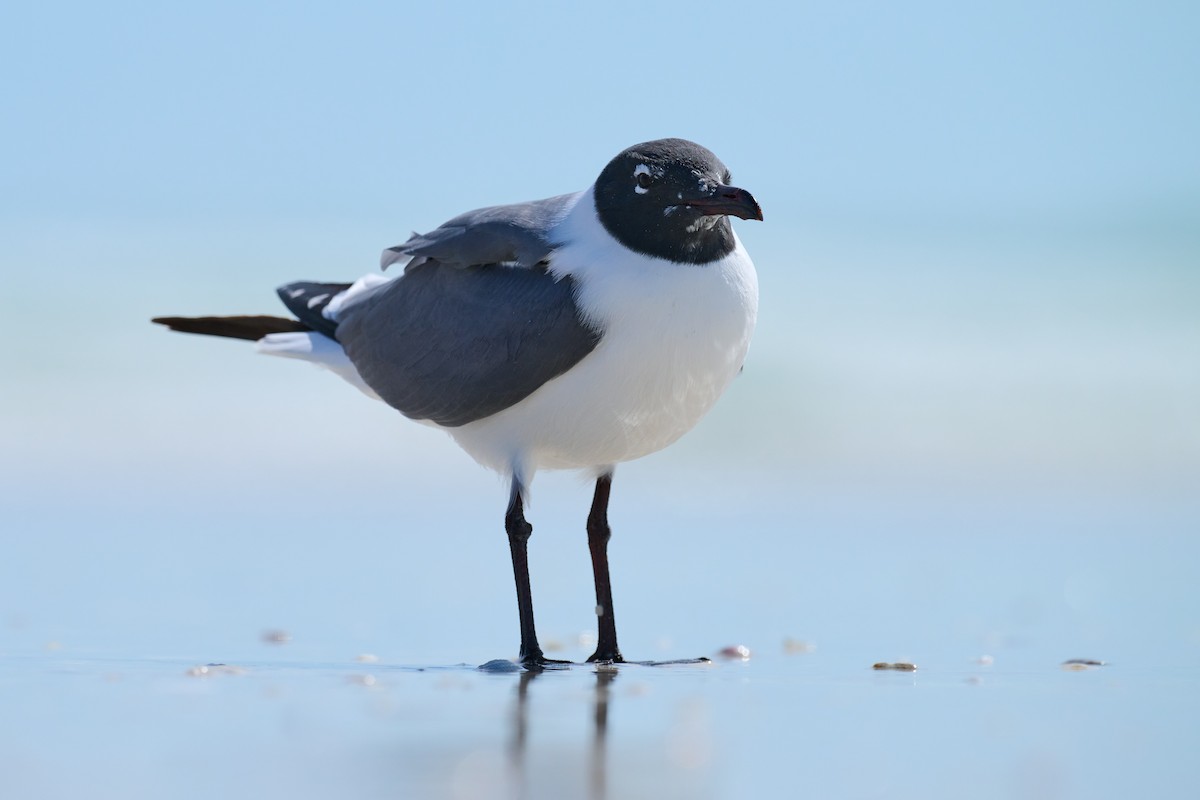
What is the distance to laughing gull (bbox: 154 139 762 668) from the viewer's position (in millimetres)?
6203

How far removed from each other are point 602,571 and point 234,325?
270cm

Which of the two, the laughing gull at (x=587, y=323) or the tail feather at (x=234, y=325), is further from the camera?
the tail feather at (x=234, y=325)

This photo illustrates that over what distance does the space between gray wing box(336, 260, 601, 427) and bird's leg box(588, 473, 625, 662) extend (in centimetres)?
78

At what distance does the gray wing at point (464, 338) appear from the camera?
6262 millimetres

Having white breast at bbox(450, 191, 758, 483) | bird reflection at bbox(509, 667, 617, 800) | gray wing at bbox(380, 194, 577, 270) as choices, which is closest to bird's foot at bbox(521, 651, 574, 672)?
bird reflection at bbox(509, 667, 617, 800)

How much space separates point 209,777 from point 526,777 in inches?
30.7

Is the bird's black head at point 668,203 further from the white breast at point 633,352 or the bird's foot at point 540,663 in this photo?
the bird's foot at point 540,663

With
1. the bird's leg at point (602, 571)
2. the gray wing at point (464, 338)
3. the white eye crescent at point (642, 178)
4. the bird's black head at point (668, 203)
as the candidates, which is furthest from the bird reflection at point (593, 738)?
the white eye crescent at point (642, 178)

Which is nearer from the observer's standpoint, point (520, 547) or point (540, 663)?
point (540, 663)

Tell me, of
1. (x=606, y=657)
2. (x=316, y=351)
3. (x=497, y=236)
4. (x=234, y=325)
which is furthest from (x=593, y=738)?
(x=234, y=325)

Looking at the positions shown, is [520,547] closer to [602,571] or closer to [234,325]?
[602,571]

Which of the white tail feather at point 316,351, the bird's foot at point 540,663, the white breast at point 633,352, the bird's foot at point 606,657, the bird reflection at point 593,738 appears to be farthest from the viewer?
the white tail feather at point 316,351

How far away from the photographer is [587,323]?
243 inches

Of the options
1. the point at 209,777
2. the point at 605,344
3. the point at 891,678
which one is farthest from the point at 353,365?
the point at 209,777
